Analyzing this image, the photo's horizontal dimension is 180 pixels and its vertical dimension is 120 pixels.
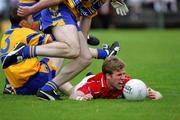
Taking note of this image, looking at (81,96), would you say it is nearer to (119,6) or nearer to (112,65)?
(112,65)

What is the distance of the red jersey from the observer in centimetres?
1091

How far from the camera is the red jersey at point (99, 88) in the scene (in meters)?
10.9

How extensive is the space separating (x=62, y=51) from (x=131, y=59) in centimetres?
895

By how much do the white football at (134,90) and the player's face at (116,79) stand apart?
0.12 m

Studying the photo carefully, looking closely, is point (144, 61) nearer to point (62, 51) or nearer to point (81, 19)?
point (81, 19)

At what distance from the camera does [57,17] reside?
1118 centimetres

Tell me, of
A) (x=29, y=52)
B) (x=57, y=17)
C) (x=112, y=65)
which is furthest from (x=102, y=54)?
(x=29, y=52)

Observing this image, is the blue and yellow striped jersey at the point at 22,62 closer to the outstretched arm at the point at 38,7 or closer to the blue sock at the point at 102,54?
the outstretched arm at the point at 38,7

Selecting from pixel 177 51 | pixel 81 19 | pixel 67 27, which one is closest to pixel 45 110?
pixel 67 27

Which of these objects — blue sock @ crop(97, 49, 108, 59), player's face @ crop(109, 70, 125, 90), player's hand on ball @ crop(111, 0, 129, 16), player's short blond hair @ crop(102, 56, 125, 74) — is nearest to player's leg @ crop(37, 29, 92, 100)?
player's short blond hair @ crop(102, 56, 125, 74)

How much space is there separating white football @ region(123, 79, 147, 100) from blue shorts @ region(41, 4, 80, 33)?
4.12ft

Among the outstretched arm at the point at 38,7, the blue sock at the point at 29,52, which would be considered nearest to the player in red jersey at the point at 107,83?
the blue sock at the point at 29,52

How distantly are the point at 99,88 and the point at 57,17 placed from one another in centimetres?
121

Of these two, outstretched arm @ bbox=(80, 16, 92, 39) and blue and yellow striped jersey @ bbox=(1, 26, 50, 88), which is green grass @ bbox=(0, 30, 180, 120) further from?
outstretched arm @ bbox=(80, 16, 92, 39)
